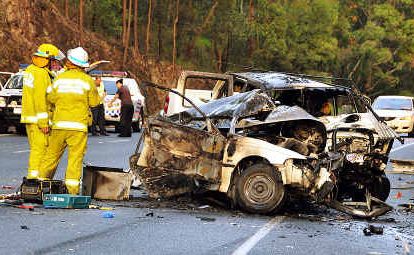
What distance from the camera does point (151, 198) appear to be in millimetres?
12320

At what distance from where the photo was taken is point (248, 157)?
1125 cm

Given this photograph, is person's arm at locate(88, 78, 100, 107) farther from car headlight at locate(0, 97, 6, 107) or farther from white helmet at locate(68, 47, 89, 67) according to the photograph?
car headlight at locate(0, 97, 6, 107)

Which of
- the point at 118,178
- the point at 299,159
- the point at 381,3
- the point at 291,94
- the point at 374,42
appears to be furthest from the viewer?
the point at 381,3

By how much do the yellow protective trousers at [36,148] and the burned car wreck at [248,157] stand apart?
1.13 metres

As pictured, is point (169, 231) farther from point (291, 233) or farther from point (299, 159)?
point (299, 159)

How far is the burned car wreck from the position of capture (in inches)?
434

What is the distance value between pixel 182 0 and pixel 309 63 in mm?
10812

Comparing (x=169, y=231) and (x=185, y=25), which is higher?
(x=185, y=25)

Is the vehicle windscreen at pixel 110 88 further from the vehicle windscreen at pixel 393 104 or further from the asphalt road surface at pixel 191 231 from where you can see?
the asphalt road surface at pixel 191 231

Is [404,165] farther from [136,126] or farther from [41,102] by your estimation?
[136,126]

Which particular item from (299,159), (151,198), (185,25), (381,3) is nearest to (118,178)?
(151,198)

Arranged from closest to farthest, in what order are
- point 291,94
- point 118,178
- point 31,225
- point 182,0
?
point 31,225, point 118,178, point 291,94, point 182,0

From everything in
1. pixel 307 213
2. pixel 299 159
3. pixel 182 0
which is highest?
pixel 182 0

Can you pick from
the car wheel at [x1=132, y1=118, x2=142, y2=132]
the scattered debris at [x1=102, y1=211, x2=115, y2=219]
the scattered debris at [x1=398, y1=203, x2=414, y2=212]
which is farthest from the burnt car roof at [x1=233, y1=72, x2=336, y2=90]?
the car wheel at [x1=132, y1=118, x2=142, y2=132]
